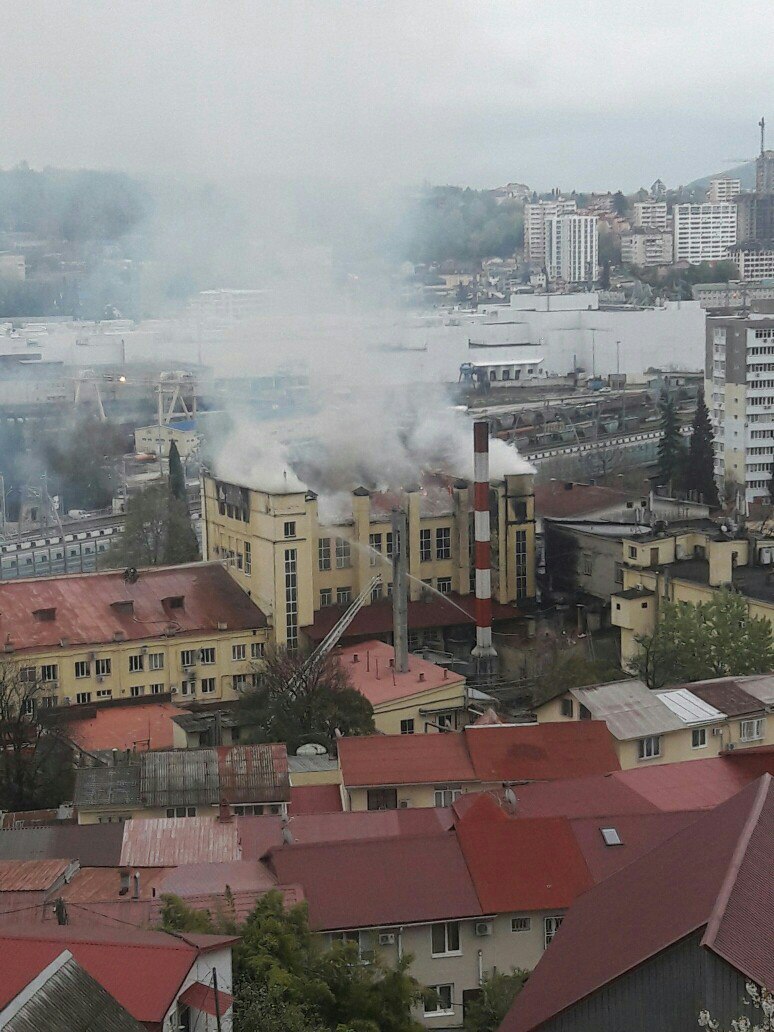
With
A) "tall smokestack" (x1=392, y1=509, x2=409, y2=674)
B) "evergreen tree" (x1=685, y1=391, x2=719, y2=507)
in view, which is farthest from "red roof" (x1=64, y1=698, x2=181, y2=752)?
"evergreen tree" (x1=685, y1=391, x2=719, y2=507)

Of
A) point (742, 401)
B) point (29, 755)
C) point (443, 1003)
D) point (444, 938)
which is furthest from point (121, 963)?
point (742, 401)

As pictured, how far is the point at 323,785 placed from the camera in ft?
37.2

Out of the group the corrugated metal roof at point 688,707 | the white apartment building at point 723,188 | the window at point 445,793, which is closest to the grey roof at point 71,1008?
the window at point 445,793

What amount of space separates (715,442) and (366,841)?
1978 cm

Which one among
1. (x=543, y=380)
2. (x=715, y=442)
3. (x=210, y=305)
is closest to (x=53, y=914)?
(x=715, y=442)

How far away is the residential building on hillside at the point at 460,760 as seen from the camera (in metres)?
10.9

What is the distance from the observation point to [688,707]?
12094 millimetres

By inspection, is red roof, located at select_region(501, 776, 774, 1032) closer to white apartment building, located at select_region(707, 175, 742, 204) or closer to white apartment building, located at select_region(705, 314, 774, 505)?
white apartment building, located at select_region(705, 314, 774, 505)

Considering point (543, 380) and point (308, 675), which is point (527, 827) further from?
point (543, 380)

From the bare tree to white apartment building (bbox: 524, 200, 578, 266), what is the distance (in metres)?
52.6

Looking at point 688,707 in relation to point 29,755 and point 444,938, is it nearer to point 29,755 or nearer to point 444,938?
point 444,938

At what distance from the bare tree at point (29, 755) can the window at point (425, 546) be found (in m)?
5.46

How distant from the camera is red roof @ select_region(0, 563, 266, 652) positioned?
15.5 m

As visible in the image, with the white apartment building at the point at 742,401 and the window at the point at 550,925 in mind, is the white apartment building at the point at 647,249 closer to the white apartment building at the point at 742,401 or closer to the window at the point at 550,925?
the white apartment building at the point at 742,401
